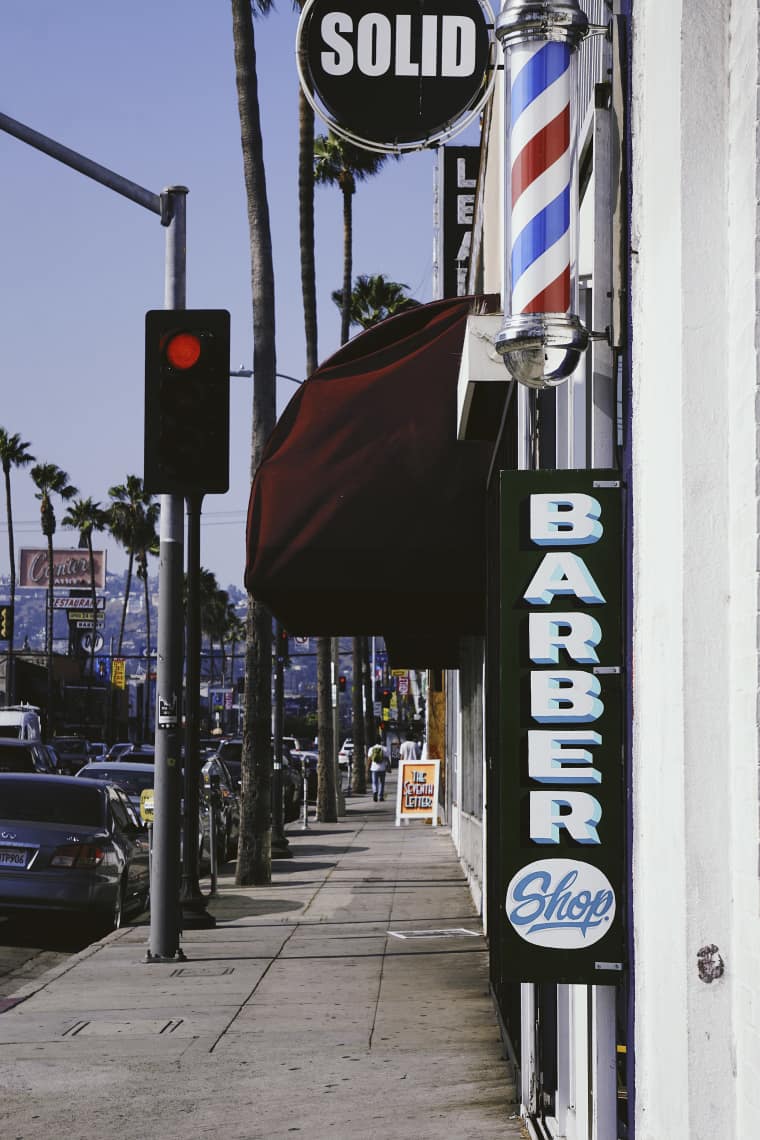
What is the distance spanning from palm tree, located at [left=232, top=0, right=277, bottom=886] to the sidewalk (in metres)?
3.08

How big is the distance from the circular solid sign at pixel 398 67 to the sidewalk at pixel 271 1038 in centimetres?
477

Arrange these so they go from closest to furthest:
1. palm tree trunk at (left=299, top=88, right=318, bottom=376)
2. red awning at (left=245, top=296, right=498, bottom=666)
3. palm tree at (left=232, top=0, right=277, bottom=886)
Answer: red awning at (left=245, top=296, right=498, bottom=666) → palm tree at (left=232, top=0, right=277, bottom=886) → palm tree trunk at (left=299, top=88, right=318, bottom=376)

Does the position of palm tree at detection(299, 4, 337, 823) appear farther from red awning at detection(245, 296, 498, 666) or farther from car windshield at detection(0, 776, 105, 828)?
red awning at detection(245, 296, 498, 666)

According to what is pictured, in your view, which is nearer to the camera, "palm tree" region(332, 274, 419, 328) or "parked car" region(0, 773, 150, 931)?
"parked car" region(0, 773, 150, 931)

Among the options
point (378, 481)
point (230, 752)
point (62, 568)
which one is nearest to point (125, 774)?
point (230, 752)

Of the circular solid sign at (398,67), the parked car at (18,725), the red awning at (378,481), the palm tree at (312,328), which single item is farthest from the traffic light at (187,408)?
the parked car at (18,725)

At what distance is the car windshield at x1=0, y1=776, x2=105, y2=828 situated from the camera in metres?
14.4

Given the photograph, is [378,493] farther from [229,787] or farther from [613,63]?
[229,787]

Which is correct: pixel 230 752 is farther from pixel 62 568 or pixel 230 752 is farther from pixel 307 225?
pixel 62 568

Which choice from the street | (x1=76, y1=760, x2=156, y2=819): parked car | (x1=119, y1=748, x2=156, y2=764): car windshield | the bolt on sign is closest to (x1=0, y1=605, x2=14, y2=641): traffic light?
(x1=119, y1=748, x2=156, y2=764): car windshield

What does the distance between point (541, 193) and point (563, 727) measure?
5.66 ft

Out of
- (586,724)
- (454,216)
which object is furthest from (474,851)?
(586,724)

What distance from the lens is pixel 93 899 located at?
1426cm

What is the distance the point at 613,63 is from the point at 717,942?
287cm
